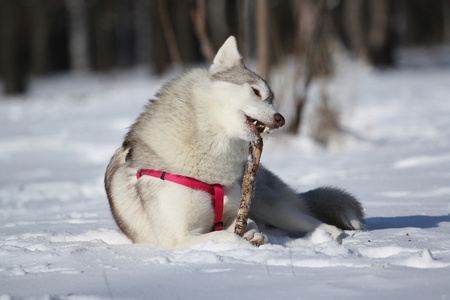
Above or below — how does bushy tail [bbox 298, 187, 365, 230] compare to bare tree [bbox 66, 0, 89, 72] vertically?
below

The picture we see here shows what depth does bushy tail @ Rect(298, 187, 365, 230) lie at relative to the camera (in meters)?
3.48

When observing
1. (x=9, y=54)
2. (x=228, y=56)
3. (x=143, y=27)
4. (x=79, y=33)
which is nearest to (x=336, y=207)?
(x=228, y=56)

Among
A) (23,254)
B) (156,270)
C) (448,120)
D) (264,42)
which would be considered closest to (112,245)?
(23,254)

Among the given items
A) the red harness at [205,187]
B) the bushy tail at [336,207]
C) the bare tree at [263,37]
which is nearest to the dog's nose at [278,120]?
the red harness at [205,187]

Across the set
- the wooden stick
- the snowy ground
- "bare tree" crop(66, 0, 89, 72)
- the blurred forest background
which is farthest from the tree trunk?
the wooden stick

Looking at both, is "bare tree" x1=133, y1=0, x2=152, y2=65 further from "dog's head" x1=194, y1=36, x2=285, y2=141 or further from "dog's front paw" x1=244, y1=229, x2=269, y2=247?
"dog's front paw" x1=244, y1=229, x2=269, y2=247

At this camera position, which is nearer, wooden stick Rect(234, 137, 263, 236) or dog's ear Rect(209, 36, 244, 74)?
wooden stick Rect(234, 137, 263, 236)

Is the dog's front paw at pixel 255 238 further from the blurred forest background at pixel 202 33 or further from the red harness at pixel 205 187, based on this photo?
the blurred forest background at pixel 202 33

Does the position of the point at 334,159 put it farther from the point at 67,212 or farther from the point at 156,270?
the point at 156,270

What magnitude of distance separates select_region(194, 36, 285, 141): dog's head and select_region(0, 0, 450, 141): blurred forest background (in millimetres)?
4634

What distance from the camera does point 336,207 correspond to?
3.59m

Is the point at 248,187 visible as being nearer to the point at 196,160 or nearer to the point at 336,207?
the point at 196,160

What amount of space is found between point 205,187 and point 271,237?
1.66ft

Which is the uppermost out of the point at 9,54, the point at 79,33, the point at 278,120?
the point at 79,33
